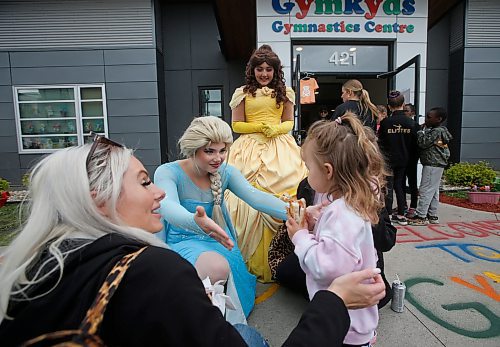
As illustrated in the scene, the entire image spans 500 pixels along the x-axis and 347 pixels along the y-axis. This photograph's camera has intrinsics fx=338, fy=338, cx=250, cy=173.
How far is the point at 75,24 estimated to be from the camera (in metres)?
8.88

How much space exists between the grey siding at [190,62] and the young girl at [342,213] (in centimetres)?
906

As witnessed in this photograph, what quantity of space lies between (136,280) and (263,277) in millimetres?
2323

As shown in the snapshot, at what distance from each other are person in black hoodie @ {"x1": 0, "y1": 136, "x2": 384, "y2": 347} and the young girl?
285 mm

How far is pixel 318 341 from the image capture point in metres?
0.92

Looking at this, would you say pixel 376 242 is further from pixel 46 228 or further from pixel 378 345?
pixel 46 228

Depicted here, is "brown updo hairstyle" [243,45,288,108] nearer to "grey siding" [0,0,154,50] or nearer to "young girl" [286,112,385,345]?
"young girl" [286,112,385,345]

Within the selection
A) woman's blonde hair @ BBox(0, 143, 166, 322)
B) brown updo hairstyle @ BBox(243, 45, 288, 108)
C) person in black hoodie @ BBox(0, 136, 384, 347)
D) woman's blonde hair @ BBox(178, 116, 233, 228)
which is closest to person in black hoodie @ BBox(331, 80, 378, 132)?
brown updo hairstyle @ BBox(243, 45, 288, 108)

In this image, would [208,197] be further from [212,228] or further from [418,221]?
[418,221]

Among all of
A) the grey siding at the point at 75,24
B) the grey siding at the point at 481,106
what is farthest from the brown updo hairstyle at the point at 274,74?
the grey siding at the point at 481,106

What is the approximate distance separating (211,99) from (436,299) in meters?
9.04

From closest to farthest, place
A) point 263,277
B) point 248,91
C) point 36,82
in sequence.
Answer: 1. point 263,277
2. point 248,91
3. point 36,82

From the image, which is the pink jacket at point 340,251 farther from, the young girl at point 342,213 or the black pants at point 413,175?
the black pants at point 413,175

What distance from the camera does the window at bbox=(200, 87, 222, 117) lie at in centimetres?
1054

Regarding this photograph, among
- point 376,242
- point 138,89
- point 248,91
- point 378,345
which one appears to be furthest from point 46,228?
point 138,89
